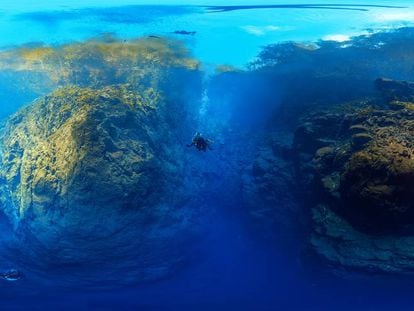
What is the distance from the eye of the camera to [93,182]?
8711 mm

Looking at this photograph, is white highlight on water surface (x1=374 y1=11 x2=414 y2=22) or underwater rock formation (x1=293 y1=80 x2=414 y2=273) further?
white highlight on water surface (x1=374 y1=11 x2=414 y2=22)

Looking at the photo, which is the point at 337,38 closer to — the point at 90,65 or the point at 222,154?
the point at 222,154

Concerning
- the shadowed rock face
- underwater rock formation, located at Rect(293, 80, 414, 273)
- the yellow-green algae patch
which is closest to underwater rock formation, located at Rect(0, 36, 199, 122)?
the yellow-green algae patch

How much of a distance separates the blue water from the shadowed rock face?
6.26ft

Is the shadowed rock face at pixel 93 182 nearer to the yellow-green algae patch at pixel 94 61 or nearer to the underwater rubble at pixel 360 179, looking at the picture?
the yellow-green algae patch at pixel 94 61

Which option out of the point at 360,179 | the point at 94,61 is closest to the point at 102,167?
the point at 94,61

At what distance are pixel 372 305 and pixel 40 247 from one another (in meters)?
14.5

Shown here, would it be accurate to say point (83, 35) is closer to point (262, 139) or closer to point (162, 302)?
point (262, 139)

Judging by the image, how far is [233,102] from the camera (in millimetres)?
13906

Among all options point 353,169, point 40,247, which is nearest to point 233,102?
point 353,169

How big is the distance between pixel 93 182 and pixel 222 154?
511cm

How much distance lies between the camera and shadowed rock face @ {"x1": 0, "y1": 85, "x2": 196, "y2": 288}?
8.88 meters

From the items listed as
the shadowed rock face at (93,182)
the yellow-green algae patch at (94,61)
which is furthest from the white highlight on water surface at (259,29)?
the shadowed rock face at (93,182)

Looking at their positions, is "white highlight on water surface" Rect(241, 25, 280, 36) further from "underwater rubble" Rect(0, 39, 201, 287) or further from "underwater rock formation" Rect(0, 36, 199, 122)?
"underwater rock formation" Rect(0, 36, 199, 122)
